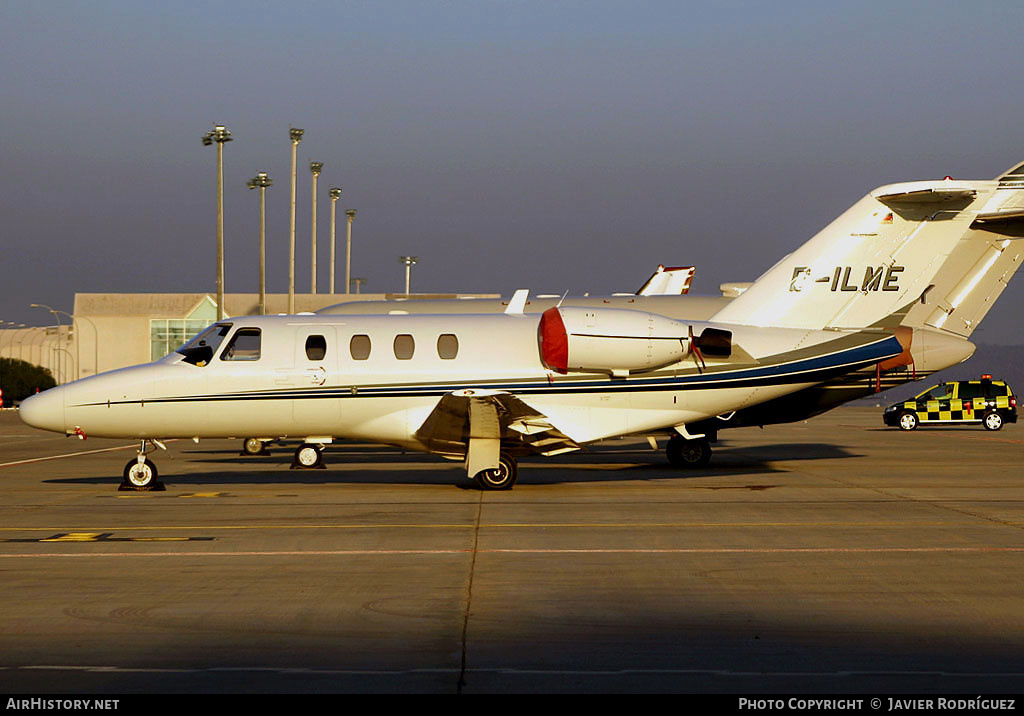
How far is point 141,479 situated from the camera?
62.7 ft

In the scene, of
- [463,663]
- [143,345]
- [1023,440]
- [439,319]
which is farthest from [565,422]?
[143,345]

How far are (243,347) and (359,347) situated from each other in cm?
203

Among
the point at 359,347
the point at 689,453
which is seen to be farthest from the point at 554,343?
the point at 689,453

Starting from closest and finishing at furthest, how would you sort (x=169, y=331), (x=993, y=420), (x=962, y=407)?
1. (x=993, y=420)
2. (x=962, y=407)
3. (x=169, y=331)

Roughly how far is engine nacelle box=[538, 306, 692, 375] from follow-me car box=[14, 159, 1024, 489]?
1.0 inches

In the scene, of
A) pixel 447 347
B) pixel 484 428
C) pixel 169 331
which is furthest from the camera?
pixel 169 331

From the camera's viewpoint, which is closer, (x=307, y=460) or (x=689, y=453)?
(x=307, y=460)

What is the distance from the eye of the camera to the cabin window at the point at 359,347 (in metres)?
19.2

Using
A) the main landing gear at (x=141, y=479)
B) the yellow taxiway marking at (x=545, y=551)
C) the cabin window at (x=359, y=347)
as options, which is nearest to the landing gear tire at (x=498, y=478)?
the cabin window at (x=359, y=347)

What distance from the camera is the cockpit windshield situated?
1914 centimetres

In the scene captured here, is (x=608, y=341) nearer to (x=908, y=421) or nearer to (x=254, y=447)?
(x=254, y=447)

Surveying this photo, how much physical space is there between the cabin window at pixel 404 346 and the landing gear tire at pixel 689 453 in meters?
7.45

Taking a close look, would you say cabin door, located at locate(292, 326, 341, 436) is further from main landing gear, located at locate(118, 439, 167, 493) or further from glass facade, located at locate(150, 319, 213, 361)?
glass facade, located at locate(150, 319, 213, 361)

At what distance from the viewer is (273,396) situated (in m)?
19.0
